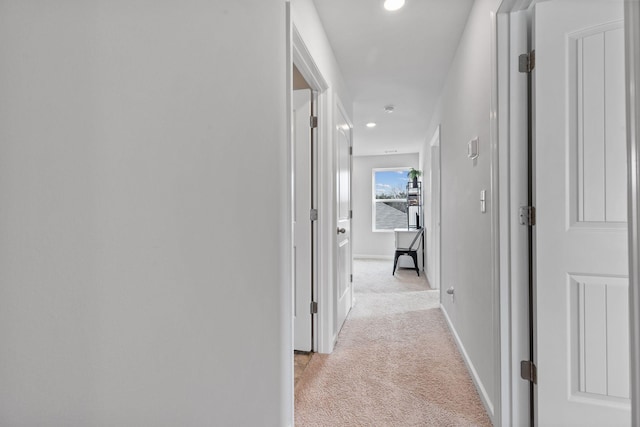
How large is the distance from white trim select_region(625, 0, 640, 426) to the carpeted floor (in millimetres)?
1147

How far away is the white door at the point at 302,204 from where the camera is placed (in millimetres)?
2357

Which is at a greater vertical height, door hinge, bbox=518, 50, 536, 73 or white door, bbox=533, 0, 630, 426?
door hinge, bbox=518, 50, 536, 73

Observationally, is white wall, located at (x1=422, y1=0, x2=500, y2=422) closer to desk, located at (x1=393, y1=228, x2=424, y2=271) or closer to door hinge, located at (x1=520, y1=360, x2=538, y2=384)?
door hinge, located at (x1=520, y1=360, x2=538, y2=384)

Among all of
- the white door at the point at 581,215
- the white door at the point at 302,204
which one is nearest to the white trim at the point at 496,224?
the white door at the point at 581,215

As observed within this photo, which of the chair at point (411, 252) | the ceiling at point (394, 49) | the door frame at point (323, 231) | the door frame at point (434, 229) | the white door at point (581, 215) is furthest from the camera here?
the chair at point (411, 252)

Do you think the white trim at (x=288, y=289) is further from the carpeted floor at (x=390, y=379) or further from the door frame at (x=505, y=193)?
the door frame at (x=505, y=193)

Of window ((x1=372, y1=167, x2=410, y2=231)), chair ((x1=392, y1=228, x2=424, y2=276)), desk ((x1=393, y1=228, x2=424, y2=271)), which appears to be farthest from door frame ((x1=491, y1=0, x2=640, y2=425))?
window ((x1=372, y1=167, x2=410, y2=231))

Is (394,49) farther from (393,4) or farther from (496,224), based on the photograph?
(496,224)

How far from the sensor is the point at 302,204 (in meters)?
2.37

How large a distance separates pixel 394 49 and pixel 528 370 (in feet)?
7.38

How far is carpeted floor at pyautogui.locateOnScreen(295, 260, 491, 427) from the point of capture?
1.68 meters

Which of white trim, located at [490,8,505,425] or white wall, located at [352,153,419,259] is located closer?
white trim, located at [490,8,505,425]

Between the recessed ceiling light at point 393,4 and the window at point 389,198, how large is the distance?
5271mm

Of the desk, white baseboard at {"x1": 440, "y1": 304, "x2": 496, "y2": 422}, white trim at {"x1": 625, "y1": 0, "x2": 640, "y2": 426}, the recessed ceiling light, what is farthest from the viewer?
the desk
